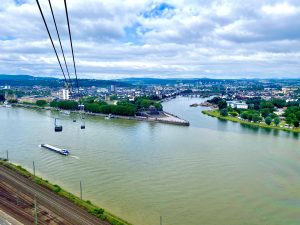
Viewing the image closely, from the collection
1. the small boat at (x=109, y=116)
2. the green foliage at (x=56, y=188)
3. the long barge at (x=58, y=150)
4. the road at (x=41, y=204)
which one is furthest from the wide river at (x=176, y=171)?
the small boat at (x=109, y=116)

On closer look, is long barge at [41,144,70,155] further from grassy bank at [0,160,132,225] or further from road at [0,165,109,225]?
road at [0,165,109,225]

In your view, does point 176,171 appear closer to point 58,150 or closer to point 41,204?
point 41,204

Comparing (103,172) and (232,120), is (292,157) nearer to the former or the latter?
(103,172)

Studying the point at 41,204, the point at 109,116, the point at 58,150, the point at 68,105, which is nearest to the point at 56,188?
the point at 41,204

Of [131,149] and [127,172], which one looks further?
[131,149]

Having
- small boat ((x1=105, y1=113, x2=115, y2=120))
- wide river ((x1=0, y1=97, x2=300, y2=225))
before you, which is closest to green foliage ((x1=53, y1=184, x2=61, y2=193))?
wide river ((x1=0, y1=97, x2=300, y2=225))

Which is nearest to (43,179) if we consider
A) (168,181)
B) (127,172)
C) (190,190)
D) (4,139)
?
(127,172)
